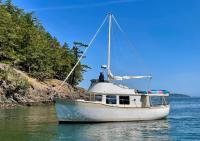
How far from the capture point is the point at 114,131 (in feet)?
125

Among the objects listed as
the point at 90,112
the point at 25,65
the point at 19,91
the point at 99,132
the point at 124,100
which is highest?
the point at 25,65

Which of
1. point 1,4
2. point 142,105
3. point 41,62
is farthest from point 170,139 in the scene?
point 1,4

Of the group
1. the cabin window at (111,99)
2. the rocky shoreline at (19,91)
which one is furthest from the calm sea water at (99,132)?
the rocky shoreline at (19,91)

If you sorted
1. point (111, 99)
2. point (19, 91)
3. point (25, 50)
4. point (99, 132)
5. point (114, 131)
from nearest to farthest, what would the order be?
point (99, 132) < point (114, 131) < point (111, 99) < point (19, 91) < point (25, 50)

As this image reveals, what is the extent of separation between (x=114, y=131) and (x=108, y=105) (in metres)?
5.39

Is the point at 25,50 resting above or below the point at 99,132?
above

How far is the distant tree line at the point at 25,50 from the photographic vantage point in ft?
296

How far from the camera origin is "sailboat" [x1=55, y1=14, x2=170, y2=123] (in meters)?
42.3

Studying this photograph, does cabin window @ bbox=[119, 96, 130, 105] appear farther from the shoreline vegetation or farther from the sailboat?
the shoreline vegetation

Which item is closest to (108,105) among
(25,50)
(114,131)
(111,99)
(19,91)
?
(111,99)

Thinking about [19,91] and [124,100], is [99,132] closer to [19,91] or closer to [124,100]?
[124,100]

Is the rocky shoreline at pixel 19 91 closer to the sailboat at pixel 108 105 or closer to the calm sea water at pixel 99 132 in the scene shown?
the sailboat at pixel 108 105

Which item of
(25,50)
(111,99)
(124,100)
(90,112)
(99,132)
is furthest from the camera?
(25,50)

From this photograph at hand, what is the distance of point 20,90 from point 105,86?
38.5 m
